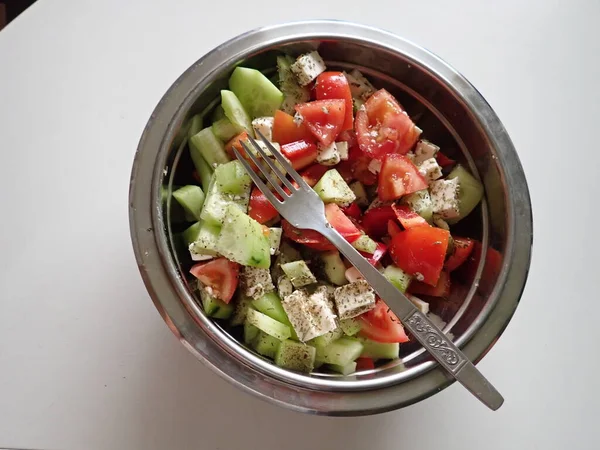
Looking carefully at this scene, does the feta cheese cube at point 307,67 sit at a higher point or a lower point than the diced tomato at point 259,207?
higher

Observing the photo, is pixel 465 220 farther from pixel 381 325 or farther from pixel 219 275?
pixel 219 275

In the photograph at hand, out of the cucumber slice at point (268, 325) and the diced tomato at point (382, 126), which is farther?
the diced tomato at point (382, 126)

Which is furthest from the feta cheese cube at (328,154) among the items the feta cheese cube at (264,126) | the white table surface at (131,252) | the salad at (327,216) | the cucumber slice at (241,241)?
the white table surface at (131,252)

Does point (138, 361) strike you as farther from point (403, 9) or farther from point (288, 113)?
point (403, 9)

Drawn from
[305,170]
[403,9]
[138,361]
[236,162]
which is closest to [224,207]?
[236,162]

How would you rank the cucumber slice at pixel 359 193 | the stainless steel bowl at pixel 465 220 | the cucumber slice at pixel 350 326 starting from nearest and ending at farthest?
the stainless steel bowl at pixel 465 220 → the cucumber slice at pixel 350 326 → the cucumber slice at pixel 359 193

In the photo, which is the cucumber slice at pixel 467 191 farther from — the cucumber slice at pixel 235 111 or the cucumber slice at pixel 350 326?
the cucumber slice at pixel 235 111

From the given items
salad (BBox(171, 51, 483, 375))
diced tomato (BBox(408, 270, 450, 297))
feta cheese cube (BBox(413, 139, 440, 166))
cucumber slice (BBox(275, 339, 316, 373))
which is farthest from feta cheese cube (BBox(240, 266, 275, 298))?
feta cheese cube (BBox(413, 139, 440, 166))
